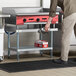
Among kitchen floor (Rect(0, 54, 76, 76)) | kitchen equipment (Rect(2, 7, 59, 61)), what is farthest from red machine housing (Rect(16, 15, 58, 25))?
kitchen floor (Rect(0, 54, 76, 76))

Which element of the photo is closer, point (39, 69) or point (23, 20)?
point (39, 69)

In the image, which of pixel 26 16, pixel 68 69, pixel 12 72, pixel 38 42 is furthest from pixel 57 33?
pixel 12 72

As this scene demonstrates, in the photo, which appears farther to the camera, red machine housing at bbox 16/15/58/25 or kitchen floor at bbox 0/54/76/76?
red machine housing at bbox 16/15/58/25

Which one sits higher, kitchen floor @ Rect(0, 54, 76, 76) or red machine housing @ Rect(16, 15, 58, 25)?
red machine housing @ Rect(16, 15, 58, 25)

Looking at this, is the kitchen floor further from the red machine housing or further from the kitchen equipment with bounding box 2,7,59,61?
the red machine housing

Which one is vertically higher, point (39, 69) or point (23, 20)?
point (23, 20)

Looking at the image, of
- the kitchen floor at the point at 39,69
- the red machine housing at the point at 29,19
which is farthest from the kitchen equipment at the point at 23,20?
the kitchen floor at the point at 39,69

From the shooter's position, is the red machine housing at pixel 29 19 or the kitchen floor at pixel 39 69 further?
the red machine housing at pixel 29 19

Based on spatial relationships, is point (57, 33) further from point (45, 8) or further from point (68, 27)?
point (68, 27)

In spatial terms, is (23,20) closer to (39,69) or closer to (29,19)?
(29,19)

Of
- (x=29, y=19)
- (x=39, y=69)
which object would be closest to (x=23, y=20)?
(x=29, y=19)

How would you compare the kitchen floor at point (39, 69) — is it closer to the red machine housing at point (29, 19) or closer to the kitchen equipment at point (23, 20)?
the kitchen equipment at point (23, 20)

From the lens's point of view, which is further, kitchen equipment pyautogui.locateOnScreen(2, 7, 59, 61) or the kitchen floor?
kitchen equipment pyautogui.locateOnScreen(2, 7, 59, 61)

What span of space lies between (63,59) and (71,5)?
0.94 meters
